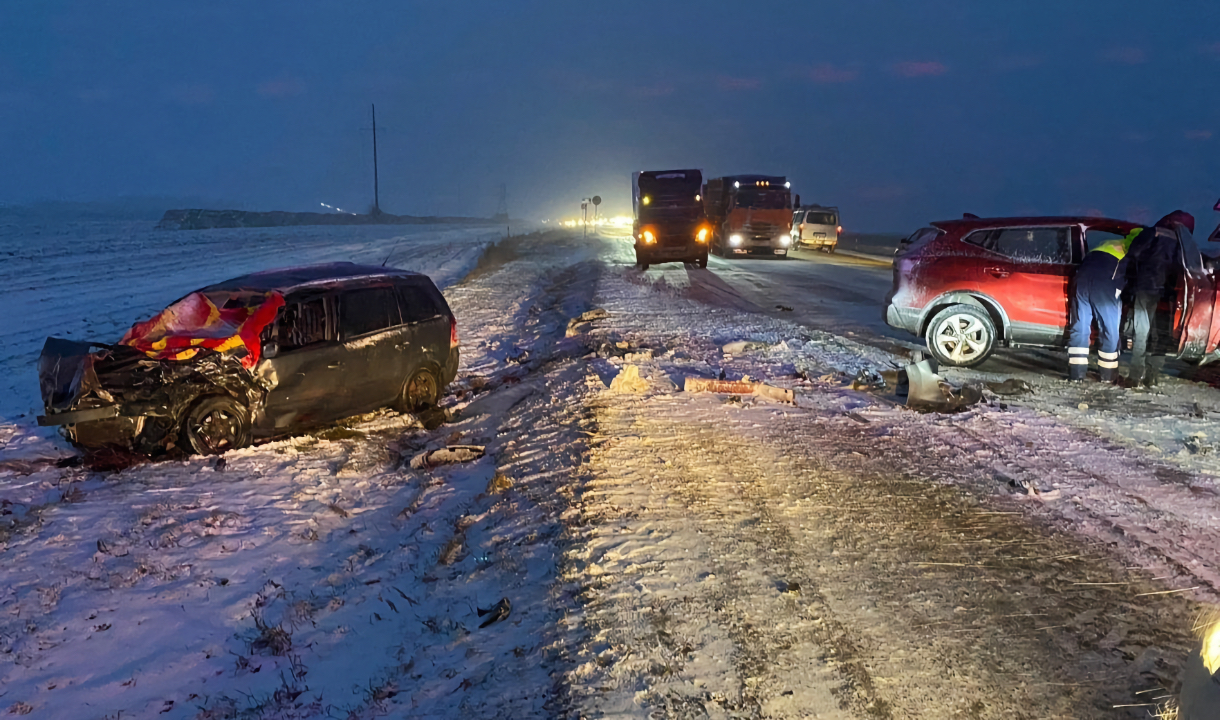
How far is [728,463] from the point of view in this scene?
6.34 meters

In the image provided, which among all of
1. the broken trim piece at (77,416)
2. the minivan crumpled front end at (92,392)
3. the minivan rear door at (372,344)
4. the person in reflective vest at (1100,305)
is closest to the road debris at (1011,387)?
the person in reflective vest at (1100,305)

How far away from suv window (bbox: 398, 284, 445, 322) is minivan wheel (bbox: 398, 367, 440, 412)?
0.66 m

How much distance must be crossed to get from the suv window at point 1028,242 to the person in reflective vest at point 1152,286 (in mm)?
783

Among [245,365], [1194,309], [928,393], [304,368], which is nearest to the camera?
[245,365]

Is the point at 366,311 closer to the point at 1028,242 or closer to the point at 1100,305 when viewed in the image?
the point at 1028,242

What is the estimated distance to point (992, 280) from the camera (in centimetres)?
961

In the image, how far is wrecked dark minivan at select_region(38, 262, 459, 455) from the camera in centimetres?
671

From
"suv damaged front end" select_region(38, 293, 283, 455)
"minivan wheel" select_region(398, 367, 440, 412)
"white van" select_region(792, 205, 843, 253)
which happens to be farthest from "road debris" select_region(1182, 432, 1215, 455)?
"white van" select_region(792, 205, 843, 253)

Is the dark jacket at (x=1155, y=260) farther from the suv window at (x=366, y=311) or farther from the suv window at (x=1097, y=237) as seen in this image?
the suv window at (x=366, y=311)

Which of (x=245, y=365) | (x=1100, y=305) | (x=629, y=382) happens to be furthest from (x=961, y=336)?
(x=245, y=365)

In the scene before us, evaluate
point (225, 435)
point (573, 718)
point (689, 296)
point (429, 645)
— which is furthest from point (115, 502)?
point (689, 296)

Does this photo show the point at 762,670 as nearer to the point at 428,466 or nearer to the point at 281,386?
the point at 428,466

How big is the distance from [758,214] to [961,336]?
69.5 feet

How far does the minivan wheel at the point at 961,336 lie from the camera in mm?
9734
